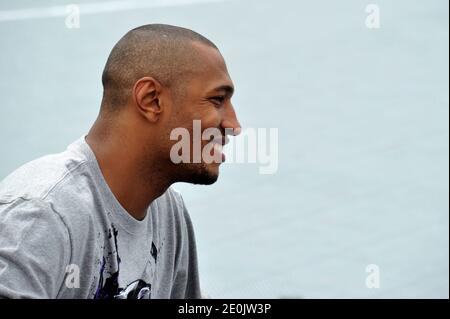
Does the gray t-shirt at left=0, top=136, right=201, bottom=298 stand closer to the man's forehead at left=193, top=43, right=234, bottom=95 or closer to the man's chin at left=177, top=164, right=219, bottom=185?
the man's chin at left=177, top=164, right=219, bottom=185

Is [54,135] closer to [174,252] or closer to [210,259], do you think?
[210,259]

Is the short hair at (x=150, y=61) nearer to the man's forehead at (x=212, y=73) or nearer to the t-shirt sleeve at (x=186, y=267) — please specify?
the man's forehead at (x=212, y=73)

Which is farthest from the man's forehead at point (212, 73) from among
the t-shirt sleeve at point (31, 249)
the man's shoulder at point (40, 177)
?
the t-shirt sleeve at point (31, 249)

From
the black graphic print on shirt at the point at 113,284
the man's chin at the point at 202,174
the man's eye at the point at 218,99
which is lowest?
the black graphic print on shirt at the point at 113,284

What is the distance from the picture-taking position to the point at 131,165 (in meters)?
1.53

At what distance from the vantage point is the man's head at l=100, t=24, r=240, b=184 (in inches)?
60.7

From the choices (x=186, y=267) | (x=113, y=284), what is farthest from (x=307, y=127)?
(x=113, y=284)

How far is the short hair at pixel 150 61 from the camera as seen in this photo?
1.55m

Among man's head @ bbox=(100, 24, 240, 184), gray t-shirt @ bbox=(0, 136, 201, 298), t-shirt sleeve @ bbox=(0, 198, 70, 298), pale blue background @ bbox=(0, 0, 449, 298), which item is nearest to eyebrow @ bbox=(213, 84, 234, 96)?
man's head @ bbox=(100, 24, 240, 184)

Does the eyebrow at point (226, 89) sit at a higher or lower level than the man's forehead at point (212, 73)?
lower

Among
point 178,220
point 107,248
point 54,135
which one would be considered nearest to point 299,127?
point 54,135

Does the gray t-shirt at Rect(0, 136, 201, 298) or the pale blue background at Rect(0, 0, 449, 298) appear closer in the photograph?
the gray t-shirt at Rect(0, 136, 201, 298)

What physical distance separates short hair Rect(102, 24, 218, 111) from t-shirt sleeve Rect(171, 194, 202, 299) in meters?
0.31

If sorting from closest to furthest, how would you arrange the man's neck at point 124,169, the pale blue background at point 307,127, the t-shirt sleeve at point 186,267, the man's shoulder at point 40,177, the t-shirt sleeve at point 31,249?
the t-shirt sleeve at point 31,249 < the man's shoulder at point 40,177 < the man's neck at point 124,169 < the t-shirt sleeve at point 186,267 < the pale blue background at point 307,127
